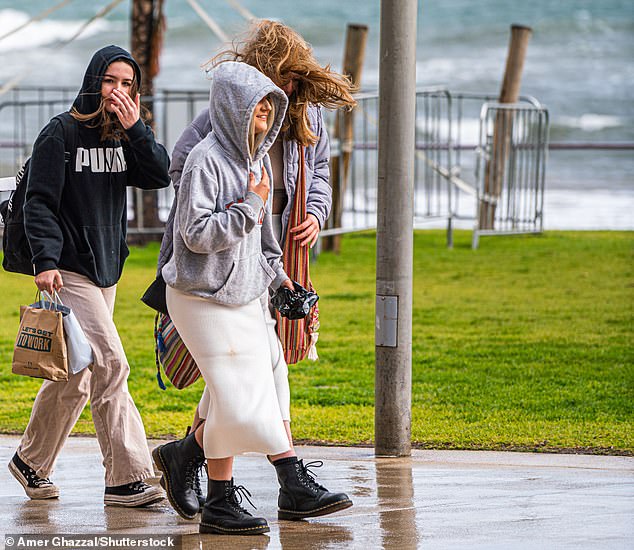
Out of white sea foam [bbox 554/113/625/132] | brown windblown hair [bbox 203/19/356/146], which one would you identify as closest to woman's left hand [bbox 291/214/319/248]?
brown windblown hair [bbox 203/19/356/146]

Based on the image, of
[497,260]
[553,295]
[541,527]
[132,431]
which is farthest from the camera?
[497,260]

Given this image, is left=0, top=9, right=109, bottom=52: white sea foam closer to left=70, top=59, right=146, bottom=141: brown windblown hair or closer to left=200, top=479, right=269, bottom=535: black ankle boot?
left=70, top=59, right=146, bottom=141: brown windblown hair

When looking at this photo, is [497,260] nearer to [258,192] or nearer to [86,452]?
[86,452]

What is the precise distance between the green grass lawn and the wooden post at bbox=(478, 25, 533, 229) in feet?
5.36

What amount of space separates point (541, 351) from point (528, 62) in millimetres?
32362

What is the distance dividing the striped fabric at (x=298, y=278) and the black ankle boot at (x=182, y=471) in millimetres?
544

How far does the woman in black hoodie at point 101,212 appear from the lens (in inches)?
191

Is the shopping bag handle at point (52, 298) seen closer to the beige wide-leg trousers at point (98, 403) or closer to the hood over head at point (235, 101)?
the beige wide-leg trousers at point (98, 403)

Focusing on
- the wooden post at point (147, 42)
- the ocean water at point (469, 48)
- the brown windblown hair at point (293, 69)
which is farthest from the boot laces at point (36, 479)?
the ocean water at point (469, 48)

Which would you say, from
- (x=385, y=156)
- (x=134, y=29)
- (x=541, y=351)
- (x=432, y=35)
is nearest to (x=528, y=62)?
(x=432, y=35)

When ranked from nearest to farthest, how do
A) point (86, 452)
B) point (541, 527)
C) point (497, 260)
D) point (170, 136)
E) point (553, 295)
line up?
point (541, 527)
point (86, 452)
point (553, 295)
point (497, 260)
point (170, 136)

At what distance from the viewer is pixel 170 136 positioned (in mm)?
14758

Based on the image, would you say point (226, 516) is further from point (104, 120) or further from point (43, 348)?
point (104, 120)

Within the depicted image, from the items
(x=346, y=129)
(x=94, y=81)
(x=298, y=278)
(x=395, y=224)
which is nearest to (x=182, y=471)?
(x=298, y=278)
